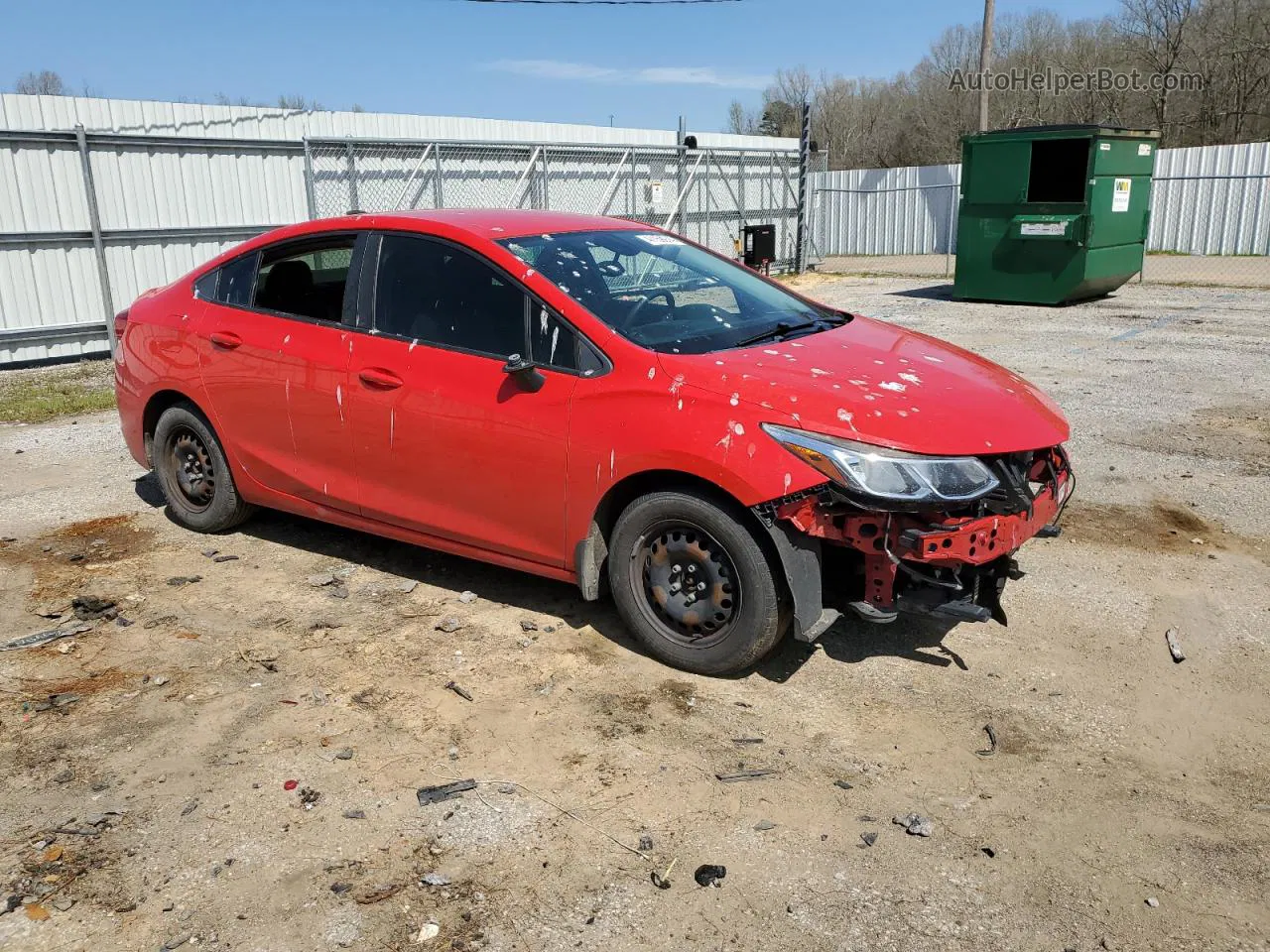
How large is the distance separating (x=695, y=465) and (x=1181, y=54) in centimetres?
4586

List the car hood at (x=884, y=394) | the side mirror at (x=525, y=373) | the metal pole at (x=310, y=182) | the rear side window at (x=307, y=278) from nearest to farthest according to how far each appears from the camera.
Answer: the car hood at (x=884, y=394), the side mirror at (x=525, y=373), the rear side window at (x=307, y=278), the metal pole at (x=310, y=182)

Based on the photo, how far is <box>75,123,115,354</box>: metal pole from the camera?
39.4 ft

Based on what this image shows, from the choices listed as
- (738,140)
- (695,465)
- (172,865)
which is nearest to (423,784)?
(172,865)

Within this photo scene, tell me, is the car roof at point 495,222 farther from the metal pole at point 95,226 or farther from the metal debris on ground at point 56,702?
the metal pole at point 95,226

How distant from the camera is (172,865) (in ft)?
9.80

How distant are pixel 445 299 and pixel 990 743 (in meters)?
2.85

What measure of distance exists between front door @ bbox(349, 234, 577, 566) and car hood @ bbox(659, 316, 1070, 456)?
0.63 meters

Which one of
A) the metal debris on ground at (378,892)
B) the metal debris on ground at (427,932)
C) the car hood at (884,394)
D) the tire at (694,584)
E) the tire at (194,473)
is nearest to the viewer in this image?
the metal debris on ground at (427,932)

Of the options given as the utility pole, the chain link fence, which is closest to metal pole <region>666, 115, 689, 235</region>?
the chain link fence

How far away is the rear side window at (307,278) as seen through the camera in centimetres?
493

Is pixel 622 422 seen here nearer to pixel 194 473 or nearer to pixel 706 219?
pixel 194 473

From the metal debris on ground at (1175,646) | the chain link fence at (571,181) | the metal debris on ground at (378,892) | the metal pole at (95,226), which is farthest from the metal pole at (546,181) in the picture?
the metal debris on ground at (378,892)

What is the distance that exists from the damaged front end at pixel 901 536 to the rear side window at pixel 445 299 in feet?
4.58

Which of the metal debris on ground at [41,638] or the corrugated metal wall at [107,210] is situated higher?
the corrugated metal wall at [107,210]
